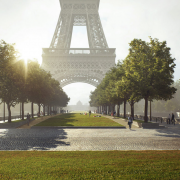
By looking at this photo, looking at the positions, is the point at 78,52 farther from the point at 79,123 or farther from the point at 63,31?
the point at 79,123

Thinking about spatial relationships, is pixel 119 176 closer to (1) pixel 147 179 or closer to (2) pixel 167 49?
(1) pixel 147 179

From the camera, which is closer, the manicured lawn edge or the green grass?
the green grass

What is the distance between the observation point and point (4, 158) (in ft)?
32.1

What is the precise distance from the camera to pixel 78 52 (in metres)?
86.6

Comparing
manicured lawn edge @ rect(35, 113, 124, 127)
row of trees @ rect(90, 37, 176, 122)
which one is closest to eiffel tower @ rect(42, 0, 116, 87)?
manicured lawn edge @ rect(35, 113, 124, 127)

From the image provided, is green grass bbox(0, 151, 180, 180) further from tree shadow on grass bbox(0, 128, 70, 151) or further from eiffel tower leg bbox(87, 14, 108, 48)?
eiffel tower leg bbox(87, 14, 108, 48)

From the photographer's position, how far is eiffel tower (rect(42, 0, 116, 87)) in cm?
8288

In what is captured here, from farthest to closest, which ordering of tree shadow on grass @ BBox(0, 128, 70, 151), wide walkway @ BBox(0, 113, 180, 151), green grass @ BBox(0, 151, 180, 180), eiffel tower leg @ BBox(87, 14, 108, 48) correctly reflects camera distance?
1. eiffel tower leg @ BBox(87, 14, 108, 48)
2. tree shadow on grass @ BBox(0, 128, 70, 151)
3. wide walkway @ BBox(0, 113, 180, 151)
4. green grass @ BBox(0, 151, 180, 180)

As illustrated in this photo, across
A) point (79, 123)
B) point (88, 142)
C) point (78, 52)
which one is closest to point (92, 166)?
point (88, 142)

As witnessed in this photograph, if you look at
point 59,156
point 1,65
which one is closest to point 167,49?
point 1,65

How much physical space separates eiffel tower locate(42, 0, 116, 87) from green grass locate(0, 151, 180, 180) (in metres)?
71.5

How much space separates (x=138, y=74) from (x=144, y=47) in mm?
4328

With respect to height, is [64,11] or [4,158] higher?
[64,11]

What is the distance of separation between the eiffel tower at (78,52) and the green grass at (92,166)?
7151 cm
